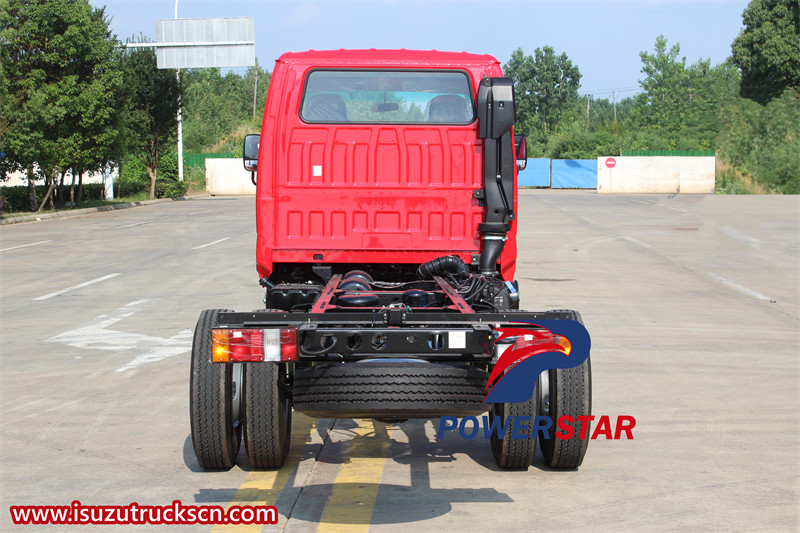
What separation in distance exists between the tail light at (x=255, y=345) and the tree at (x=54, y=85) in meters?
31.5

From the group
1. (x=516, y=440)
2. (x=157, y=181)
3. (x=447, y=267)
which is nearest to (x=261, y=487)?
(x=516, y=440)

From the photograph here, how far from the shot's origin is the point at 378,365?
4.79m

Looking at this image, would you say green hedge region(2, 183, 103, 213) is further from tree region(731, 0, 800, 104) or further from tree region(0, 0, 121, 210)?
tree region(731, 0, 800, 104)

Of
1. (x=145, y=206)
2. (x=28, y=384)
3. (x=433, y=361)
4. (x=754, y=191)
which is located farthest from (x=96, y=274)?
(x=754, y=191)

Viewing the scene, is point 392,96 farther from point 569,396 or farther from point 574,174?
point 574,174

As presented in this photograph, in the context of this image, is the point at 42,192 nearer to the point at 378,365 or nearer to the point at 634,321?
the point at 634,321

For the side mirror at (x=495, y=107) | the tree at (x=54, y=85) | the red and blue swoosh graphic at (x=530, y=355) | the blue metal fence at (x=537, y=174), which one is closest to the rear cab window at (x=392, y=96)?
the side mirror at (x=495, y=107)

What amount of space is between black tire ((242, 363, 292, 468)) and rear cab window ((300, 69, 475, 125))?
2600 millimetres

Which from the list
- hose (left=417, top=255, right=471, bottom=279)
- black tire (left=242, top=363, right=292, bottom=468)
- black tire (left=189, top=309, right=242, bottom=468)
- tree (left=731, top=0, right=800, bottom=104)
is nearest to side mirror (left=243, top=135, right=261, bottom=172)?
hose (left=417, top=255, right=471, bottom=279)

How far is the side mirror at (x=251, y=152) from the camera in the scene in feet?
25.4

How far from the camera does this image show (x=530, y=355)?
477 cm

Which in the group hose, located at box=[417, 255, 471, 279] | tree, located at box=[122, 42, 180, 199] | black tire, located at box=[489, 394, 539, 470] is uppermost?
tree, located at box=[122, 42, 180, 199]

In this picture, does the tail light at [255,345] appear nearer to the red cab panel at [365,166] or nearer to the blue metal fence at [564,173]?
the red cab panel at [365,166]

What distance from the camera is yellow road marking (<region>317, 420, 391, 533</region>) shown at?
4984 millimetres
